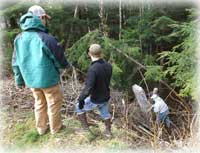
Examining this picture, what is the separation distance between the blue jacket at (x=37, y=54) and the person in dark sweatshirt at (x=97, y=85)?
37 centimetres

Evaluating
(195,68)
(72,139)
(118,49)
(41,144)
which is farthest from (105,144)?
(118,49)

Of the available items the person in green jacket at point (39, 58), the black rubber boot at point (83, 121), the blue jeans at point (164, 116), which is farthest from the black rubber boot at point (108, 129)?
the blue jeans at point (164, 116)

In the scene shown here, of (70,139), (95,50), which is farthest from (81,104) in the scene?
(95,50)

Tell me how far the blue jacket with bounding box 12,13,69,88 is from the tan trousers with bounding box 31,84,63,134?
0.14 meters

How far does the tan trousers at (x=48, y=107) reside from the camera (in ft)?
15.6

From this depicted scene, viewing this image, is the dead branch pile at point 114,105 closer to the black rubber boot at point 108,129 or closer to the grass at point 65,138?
the grass at point 65,138

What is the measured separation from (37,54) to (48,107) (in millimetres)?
728

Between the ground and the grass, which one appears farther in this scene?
the grass

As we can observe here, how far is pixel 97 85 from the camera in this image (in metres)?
4.59

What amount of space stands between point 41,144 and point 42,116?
36cm

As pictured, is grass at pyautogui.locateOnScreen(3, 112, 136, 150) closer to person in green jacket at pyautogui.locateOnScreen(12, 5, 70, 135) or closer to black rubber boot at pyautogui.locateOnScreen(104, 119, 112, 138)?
black rubber boot at pyautogui.locateOnScreen(104, 119, 112, 138)

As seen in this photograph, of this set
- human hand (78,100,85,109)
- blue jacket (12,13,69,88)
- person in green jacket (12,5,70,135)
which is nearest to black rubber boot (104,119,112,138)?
human hand (78,100,85,109)

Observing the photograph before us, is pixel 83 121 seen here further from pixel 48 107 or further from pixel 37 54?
pixel 37 54

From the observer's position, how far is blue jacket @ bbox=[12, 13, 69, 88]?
177 inches
